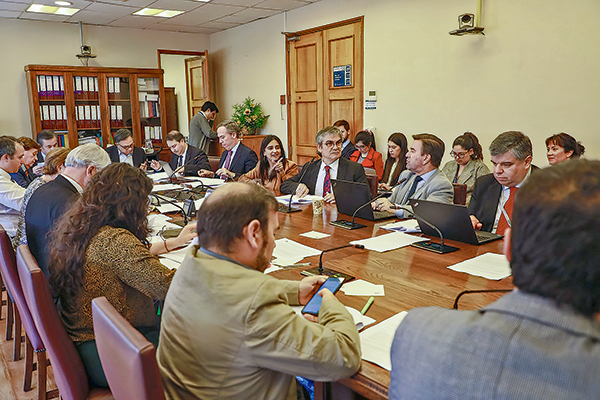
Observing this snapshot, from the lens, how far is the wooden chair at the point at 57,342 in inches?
59.6

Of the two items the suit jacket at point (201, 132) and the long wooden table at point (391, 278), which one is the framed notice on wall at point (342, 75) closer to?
the suit jacket at point (201, 132)

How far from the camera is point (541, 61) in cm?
441

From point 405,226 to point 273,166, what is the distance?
209 cm

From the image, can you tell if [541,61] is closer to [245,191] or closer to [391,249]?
[391,249]

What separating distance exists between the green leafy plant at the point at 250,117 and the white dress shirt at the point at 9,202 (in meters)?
4.58

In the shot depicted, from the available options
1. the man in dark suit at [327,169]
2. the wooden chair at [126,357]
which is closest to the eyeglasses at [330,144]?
the man in dark suit at [327,169]

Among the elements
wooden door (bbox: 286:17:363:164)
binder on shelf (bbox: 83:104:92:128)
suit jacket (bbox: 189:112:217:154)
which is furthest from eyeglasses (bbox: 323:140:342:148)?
binder on shelf (bbox: 83:104:92:128)

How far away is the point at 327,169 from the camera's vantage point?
4012 mm

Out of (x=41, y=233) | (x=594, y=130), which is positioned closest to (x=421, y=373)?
(x=41, y=233)

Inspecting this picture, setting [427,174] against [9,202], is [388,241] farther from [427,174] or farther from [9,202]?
[9,202]

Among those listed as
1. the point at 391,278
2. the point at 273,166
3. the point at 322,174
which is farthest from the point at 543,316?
the point at 273,166

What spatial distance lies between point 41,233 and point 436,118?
4.23 meters

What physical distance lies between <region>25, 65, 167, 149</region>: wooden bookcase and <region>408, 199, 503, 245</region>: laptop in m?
6.52

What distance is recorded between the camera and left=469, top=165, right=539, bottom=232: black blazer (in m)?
2.96
